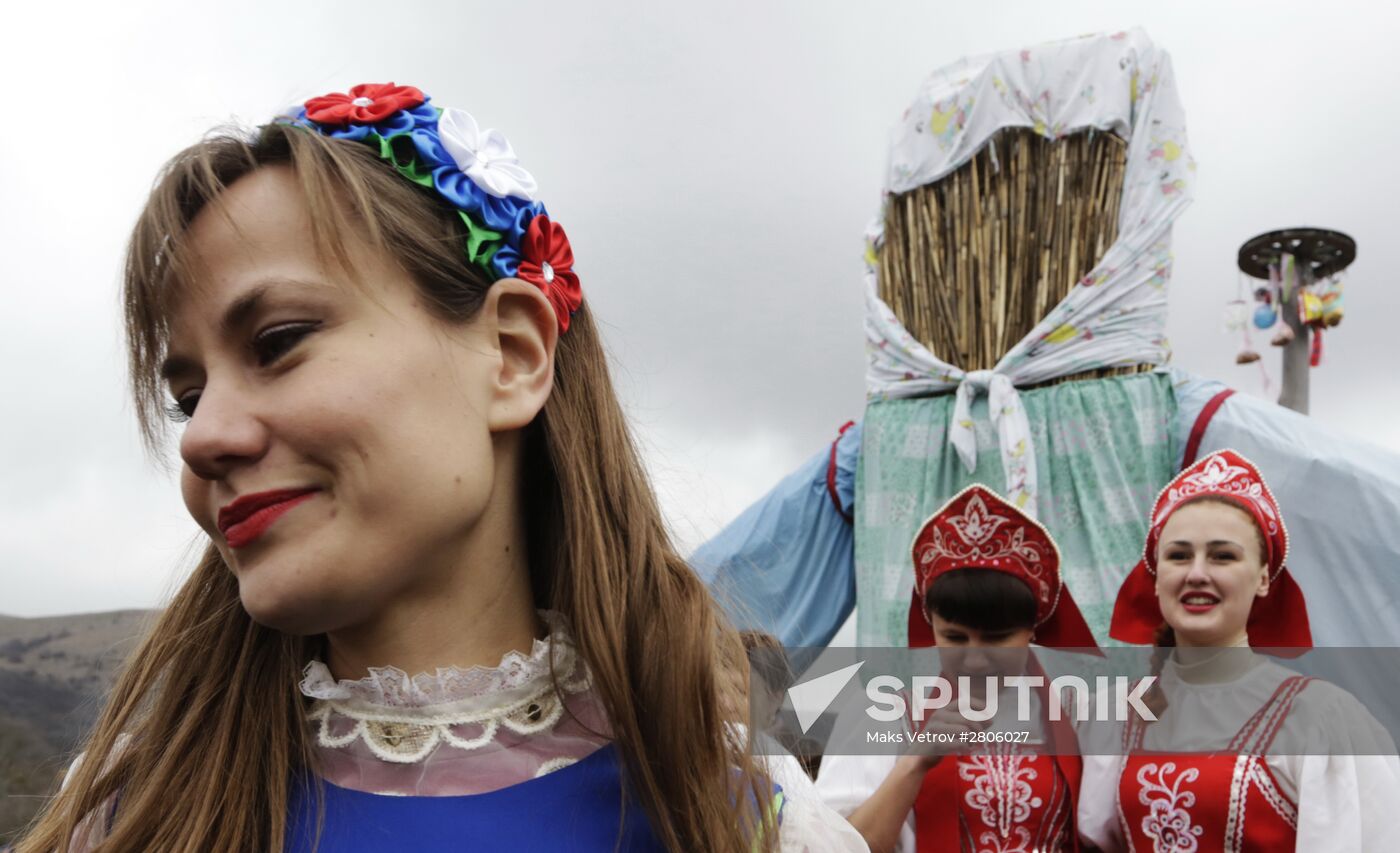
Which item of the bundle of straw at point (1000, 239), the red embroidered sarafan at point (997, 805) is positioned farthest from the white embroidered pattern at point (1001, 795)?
the bundle of straw at point (1000, 239)

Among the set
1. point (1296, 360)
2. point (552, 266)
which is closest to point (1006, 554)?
point (552, 266)

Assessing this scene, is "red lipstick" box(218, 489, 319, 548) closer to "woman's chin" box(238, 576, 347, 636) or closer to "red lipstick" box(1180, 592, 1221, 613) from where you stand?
"woman's chin" box(238, 576, 347, 636)

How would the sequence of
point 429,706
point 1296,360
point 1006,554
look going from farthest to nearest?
point 1296,360, point 1006,554, point 429,706

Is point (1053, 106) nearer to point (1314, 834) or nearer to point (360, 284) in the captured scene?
point (1314, 834)

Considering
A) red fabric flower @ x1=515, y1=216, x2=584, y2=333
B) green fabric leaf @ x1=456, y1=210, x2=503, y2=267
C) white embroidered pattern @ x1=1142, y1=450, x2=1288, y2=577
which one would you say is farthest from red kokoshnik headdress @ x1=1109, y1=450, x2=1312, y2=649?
green fabric leaf @ x1=456, y1=210, x2=503, y2=267

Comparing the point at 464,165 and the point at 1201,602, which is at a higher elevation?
the point at 464,165

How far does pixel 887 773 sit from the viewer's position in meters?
2.05

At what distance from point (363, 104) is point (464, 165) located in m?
0.12

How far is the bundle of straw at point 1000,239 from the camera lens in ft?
9.96

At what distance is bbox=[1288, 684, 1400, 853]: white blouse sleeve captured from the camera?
1.68 m

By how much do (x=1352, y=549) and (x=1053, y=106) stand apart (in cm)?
150

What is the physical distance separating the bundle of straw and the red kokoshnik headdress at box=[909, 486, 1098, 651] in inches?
35.9

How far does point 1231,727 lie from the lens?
1889mm

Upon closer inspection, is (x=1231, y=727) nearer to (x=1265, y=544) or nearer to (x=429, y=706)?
(x=1265, y=544)
